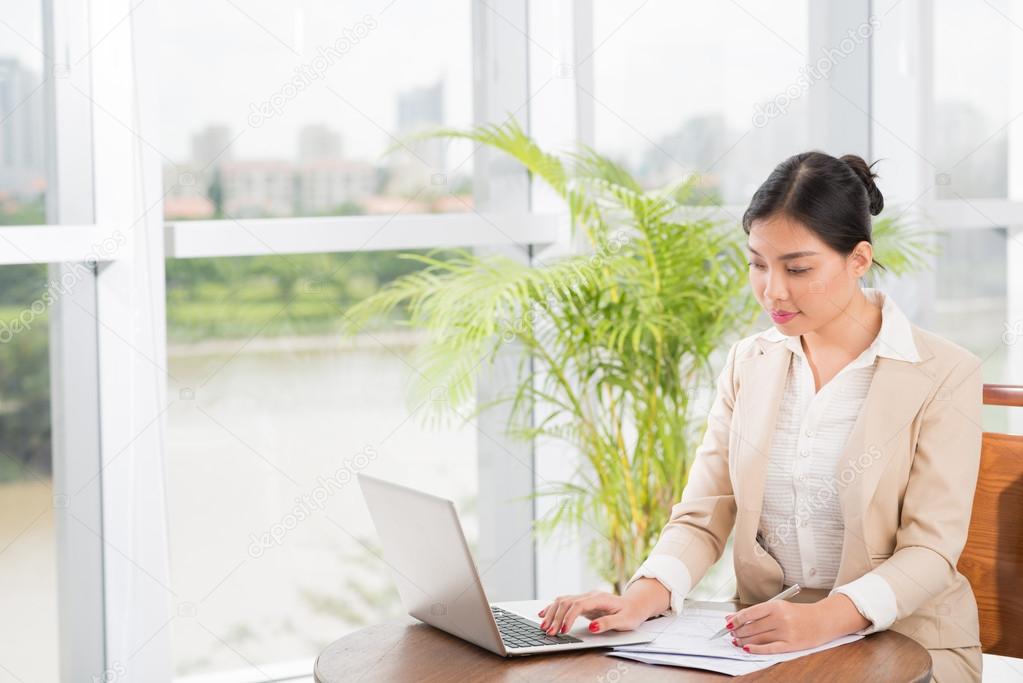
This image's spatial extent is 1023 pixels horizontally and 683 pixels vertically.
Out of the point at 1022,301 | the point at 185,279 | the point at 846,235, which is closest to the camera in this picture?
the point at 846,235

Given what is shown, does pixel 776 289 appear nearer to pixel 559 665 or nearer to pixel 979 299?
pixel 559 665

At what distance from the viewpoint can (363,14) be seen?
10.1ft

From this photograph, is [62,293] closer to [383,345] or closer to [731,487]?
[383,345]

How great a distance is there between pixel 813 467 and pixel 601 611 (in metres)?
0.49

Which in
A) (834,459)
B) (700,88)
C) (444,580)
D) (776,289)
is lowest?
(444,580)

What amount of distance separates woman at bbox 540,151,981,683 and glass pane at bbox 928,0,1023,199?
201 cm

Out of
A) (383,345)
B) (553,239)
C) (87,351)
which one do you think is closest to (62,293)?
(87,351)

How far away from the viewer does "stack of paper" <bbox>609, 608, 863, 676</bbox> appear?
1.57m

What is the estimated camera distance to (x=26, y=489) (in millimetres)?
2725

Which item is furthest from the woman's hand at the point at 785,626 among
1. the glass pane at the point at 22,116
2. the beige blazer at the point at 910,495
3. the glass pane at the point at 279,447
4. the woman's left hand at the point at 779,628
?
the glass pane at the point at 22,116

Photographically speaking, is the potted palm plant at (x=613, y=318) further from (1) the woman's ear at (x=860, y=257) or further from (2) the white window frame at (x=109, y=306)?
(1) the woman's ear at (x=860, y=257)

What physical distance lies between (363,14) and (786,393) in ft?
5.56

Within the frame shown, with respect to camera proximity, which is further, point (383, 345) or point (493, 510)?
point (493, 510)

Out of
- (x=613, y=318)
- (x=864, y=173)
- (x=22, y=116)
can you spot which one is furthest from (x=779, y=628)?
(x=22, y=116)
